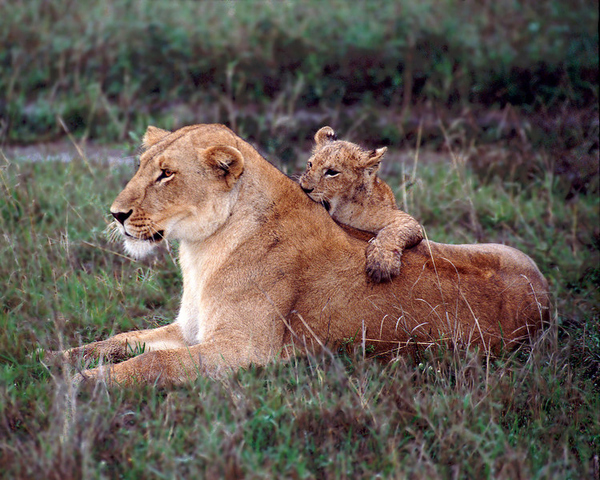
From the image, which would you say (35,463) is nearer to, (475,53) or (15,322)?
(15,322)

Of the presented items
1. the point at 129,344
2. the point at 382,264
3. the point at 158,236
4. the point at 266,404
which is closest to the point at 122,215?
the point at 158,236

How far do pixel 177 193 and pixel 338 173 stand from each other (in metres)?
1.27

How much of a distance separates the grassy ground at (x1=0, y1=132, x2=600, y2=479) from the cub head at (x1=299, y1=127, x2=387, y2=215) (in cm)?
118

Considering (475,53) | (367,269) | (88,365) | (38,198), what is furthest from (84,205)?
(475,53)

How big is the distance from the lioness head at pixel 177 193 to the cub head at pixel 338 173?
2.75ft

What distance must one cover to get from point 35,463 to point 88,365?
3.72 ft

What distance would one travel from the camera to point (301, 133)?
8.10m

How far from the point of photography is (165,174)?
373 cm

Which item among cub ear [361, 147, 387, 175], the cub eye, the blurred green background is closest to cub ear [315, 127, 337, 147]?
cub ear [361, 147, 387, 175]

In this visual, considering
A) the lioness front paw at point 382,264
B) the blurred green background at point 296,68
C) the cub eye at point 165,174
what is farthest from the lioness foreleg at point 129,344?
the blurred green background at point 296,68

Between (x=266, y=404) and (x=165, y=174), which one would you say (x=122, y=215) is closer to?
(x=165, y=174)

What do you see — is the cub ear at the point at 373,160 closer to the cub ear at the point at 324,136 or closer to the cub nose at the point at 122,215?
the cub ear at the point at 324,136

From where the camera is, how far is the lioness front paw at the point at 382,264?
377 cm

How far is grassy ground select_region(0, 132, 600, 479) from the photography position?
111 inches
